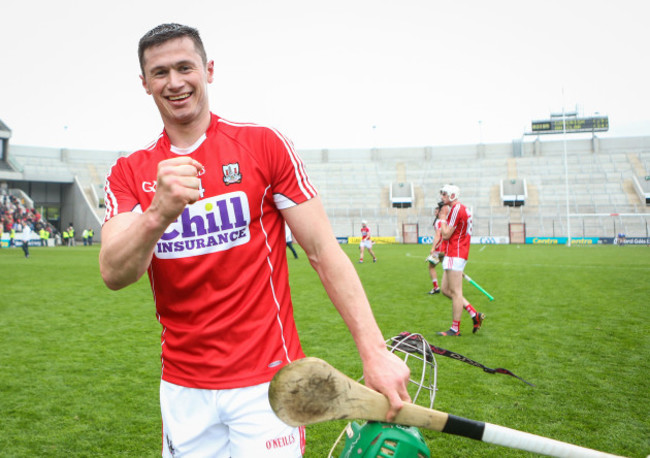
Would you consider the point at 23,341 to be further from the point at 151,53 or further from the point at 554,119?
the point at 554,119

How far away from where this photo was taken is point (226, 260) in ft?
6.42

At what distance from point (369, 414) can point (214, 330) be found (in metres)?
0.74

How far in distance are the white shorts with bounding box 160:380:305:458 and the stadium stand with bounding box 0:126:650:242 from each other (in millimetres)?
47701

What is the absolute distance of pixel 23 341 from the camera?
25.2 ft

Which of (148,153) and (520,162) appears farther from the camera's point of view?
(520,162)

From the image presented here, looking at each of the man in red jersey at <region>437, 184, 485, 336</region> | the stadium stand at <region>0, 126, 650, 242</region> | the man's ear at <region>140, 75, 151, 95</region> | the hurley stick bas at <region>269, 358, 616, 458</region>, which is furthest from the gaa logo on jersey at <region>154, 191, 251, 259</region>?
the stadium stand at <region>0, 126, 650, 242</region>

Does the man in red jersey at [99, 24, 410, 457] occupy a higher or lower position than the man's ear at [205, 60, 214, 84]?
lower

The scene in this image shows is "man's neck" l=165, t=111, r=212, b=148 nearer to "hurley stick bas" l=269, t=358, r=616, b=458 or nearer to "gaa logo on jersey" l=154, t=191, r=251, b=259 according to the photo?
"gaa logo on jersey" l=154, t=191, r=251, b=259

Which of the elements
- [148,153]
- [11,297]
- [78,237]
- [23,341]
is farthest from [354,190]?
[148,153]

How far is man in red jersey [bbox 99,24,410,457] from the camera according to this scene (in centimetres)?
189

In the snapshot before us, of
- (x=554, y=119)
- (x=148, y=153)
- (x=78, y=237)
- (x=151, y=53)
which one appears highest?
(x=554, y=119)

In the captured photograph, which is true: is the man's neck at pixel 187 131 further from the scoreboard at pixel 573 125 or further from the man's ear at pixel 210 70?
the scoreboard at pixel 573 125

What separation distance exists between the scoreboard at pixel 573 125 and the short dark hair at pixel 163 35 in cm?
6154

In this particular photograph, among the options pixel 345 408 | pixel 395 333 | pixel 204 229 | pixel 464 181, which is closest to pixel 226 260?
pixel 204 229
